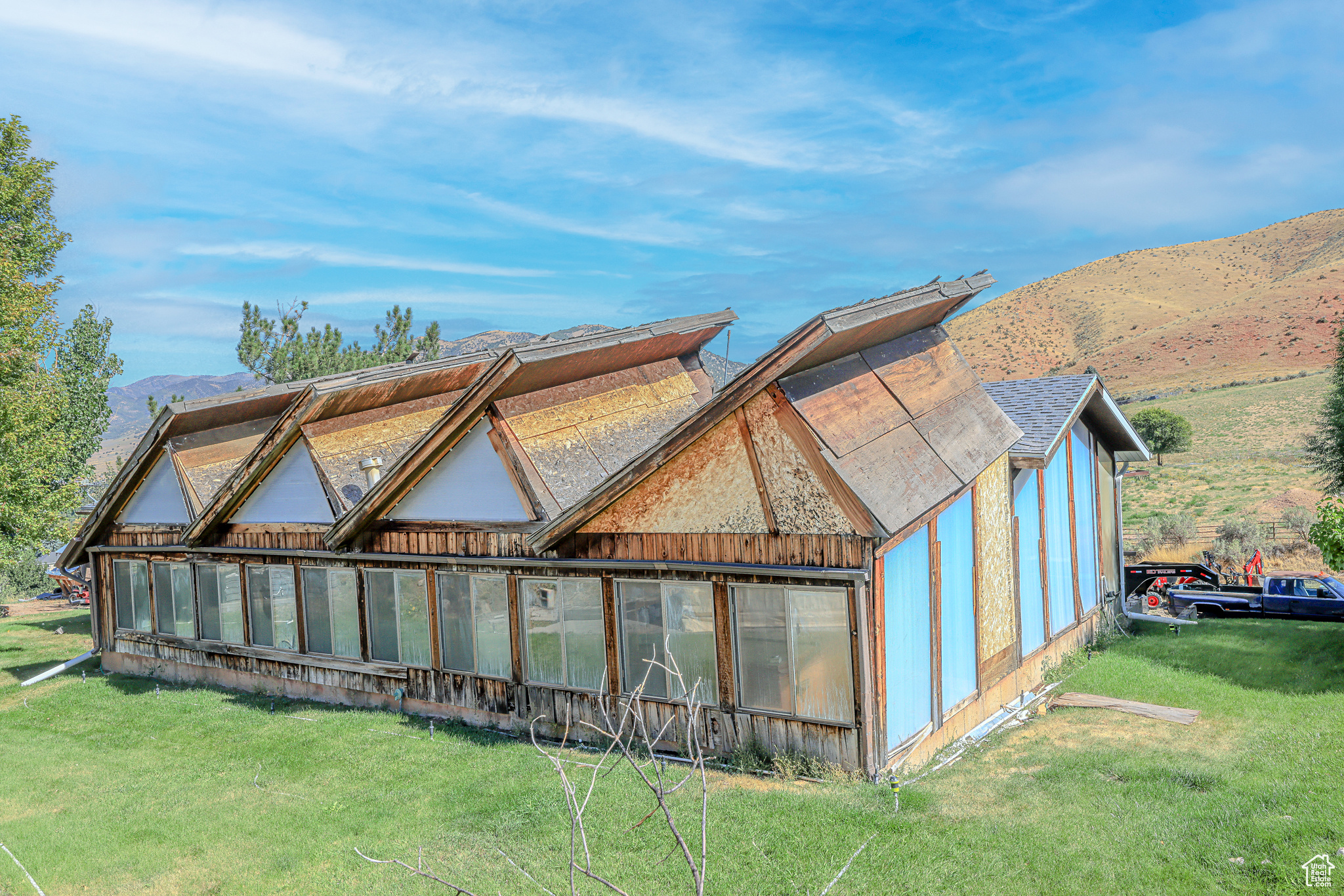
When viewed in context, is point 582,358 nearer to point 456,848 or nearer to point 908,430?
point 908,430

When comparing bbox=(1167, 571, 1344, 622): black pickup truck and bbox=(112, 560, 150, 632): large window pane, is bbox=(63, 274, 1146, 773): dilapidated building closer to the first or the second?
bbox=(112, 560, 150, 632): large window pane

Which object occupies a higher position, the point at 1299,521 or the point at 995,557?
the point at 995,557

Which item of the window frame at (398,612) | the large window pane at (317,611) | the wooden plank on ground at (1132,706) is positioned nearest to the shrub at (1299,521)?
the wooden plank on ground at (1132,706)

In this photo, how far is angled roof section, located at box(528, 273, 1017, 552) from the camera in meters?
9.42

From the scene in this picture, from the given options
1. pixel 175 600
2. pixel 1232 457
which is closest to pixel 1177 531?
pixel 1232 457

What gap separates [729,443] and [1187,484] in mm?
37136

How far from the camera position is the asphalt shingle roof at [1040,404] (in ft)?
43.7

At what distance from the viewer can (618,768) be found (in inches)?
404

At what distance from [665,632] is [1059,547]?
26.5ft

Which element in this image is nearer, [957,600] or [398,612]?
[957,600]

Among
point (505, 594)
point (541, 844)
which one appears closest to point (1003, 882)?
point (541, 844)

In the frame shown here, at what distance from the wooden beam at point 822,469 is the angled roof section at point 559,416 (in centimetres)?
378

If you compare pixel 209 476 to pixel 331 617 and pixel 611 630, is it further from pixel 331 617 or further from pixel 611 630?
pixel 611 630

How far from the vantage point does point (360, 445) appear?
15188mm
